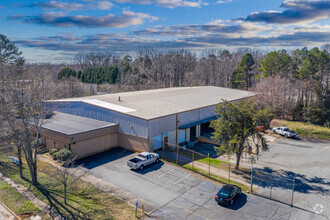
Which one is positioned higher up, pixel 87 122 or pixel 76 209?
pixel 87 122

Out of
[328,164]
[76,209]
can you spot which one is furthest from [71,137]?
[328,164]

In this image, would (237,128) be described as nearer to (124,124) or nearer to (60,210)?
(124,124)

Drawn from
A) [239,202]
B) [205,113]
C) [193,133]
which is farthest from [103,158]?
[205,113]

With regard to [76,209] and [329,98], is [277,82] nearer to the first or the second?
[329,98]

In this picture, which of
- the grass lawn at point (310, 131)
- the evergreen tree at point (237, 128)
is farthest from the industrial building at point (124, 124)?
the grass lawn at point (310, 131)

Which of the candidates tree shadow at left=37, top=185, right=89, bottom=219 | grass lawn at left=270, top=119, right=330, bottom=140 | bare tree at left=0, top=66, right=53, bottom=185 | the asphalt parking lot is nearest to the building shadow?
the asphalt parking lot

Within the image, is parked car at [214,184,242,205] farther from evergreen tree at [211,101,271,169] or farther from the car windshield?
evergreen tree at [211,101,271,169]

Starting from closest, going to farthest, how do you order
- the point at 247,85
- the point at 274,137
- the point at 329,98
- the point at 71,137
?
the point at 71,137 → the point at 274,137 → the point at 329,98 → the point at 247,85
